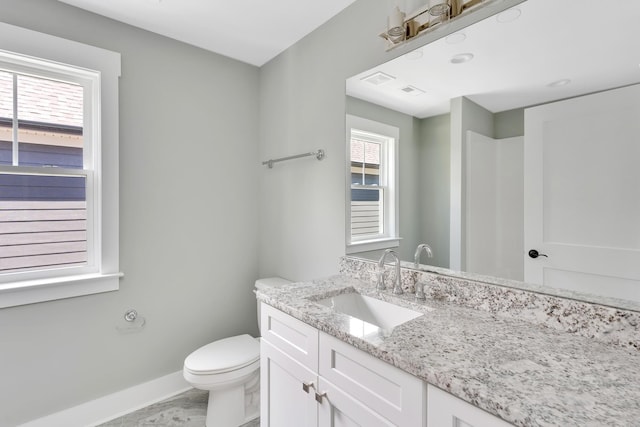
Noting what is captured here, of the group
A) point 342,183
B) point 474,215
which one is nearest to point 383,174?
point 342,183

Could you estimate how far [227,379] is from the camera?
1.71m

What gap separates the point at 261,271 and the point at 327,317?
1515mm

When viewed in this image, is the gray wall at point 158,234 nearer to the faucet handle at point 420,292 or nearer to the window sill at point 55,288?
the window sill at point 55,288

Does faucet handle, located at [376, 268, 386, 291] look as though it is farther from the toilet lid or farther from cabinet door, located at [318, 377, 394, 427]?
the toilet lid

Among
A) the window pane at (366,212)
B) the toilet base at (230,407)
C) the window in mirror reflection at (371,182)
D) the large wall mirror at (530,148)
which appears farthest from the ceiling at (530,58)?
the toilet base at (230,407)

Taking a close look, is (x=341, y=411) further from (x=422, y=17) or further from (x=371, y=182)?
(x=422, y=17)

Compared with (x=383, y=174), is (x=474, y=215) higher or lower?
lower

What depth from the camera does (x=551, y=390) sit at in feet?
2.19

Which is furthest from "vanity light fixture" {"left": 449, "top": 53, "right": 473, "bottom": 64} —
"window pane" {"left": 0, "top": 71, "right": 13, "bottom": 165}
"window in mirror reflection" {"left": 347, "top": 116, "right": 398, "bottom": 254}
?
"window pane" {"left": 0, "top": 71, "right": 13, "bottom": 165}

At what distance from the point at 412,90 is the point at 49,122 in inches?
79.0

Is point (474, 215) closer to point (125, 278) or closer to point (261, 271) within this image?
point (261, 271)

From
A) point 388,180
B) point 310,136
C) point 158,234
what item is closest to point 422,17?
point 388,180

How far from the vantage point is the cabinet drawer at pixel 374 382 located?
79cm

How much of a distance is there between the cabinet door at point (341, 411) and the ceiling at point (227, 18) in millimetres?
1897
